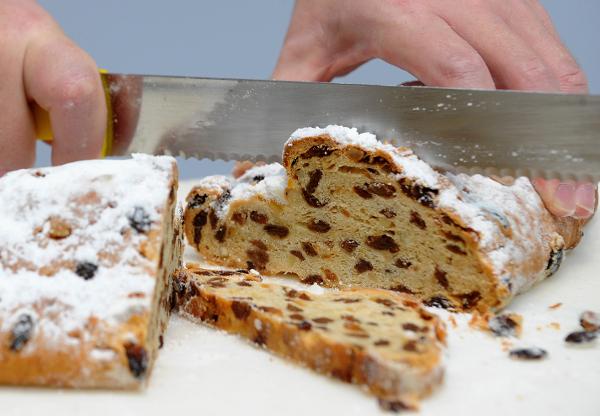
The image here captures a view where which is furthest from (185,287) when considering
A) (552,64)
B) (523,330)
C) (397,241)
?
(552,64)

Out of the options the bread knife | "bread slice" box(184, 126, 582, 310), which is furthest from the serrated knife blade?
"bread slice" box(184, 126, 582, 310)

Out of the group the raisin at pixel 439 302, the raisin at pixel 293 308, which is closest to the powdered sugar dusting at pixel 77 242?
the raisin at pixel 293 308

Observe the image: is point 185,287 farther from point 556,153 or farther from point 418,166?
point 556,153

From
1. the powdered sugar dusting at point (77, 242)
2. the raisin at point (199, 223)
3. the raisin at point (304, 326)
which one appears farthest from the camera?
the raisin at point (199, 223)

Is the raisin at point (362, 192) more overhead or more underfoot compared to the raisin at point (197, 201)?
more overhead

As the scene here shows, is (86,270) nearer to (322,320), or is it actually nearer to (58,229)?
(58,229)

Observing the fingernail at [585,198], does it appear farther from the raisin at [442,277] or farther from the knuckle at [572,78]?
the raisin at [442,277]

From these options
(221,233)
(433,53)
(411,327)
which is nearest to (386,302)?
(411,327)
